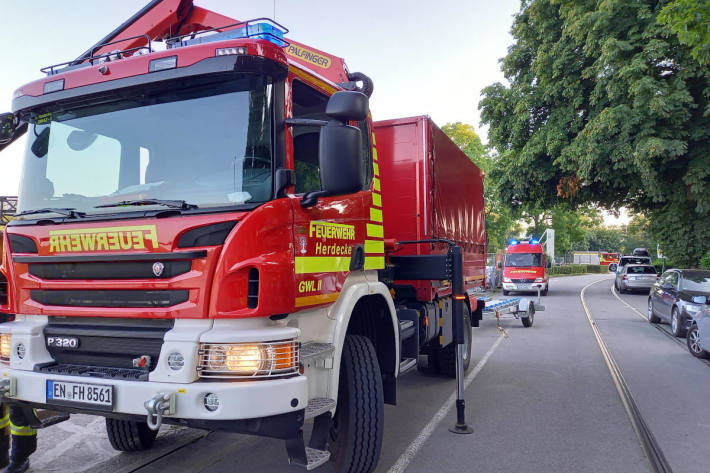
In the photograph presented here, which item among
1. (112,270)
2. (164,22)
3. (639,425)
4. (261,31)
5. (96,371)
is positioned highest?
(164,22)

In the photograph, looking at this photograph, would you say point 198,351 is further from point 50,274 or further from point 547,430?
point 547,430

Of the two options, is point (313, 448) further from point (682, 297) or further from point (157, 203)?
point (682, 297)

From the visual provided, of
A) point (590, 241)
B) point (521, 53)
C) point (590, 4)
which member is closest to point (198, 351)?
point (590, 4)

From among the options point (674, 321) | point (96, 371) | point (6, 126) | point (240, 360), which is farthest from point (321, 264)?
point (674, 321)

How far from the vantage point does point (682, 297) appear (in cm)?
1088

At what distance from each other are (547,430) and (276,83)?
13.6 ft

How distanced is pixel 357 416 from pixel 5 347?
2.32 metres

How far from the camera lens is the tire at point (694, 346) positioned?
8.71 metres

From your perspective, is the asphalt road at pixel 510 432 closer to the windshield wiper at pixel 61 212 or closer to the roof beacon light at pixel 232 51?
the windshield wiper at pixel 61 212

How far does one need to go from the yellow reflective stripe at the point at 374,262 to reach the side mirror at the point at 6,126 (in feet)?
9.33

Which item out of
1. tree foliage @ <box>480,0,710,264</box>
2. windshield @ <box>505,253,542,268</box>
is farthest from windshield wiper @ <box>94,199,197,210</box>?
windshield @ <box>505,253,542,268</box>

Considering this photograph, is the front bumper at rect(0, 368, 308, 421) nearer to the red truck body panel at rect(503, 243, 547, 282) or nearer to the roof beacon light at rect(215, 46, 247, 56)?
the roof beacon light at rect(215, 46, 247, 56)

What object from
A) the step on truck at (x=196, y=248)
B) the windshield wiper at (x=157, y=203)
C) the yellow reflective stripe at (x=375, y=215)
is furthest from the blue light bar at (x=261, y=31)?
the yellow reflective stripe at (x=375, y=215)

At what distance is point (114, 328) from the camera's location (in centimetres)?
296
